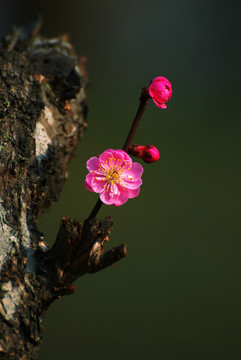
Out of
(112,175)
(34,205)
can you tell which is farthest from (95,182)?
(34,205)

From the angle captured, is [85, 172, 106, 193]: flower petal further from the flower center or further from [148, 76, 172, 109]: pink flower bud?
[148, 76, 172, 109]: pink flower bud

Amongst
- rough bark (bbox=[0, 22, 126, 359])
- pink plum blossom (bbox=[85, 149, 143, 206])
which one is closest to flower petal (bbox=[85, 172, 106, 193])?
pink plum blossom (bbox=[85, 149, 143, 206])

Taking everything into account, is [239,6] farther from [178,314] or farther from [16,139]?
[16,139]

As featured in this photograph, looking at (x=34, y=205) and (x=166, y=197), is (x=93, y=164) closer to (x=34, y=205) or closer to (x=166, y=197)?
(x=34, y=205)

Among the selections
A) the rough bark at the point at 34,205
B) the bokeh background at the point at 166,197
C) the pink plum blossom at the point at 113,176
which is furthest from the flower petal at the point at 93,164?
the bokeh background at the point at 166,197

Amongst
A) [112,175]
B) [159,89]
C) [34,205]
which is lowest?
[34,205]
